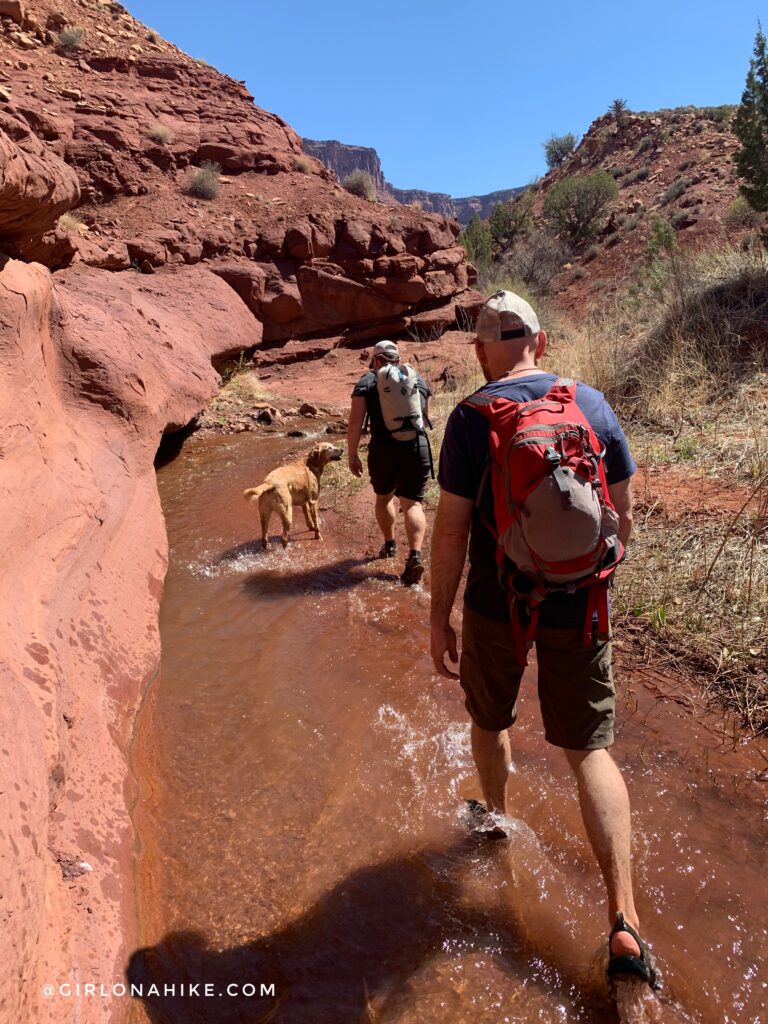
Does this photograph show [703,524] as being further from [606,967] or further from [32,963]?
[32,963]

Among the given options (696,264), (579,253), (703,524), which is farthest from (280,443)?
(579,253)

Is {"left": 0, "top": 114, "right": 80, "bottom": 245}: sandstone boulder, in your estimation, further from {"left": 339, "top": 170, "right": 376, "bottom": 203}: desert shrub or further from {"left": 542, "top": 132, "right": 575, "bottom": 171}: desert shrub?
{"left": 542, "top": 132, "right": 575, "bottom": 171}: desert shrub

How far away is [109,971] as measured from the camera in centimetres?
196

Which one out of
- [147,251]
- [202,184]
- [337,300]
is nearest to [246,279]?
[147,251]

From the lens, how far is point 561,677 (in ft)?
6.94

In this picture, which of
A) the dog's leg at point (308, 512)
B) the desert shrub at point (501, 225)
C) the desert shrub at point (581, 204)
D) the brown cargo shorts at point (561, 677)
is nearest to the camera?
the brown cargo shorts at point (561, 677)

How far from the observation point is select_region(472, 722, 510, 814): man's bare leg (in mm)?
2412

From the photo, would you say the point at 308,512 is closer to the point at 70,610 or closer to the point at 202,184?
the point at 70,610

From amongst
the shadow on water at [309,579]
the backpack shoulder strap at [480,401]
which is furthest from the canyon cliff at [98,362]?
the backpack shoulder strap at [480,401]

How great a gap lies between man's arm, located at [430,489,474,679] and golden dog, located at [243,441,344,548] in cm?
324

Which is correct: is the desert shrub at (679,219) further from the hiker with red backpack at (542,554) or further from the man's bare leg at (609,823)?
the man's bare leg at (609,823)

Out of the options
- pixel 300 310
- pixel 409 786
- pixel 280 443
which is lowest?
pixel 409 786

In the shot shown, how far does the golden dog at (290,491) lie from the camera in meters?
5.53

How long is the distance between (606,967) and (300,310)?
15.8 m
